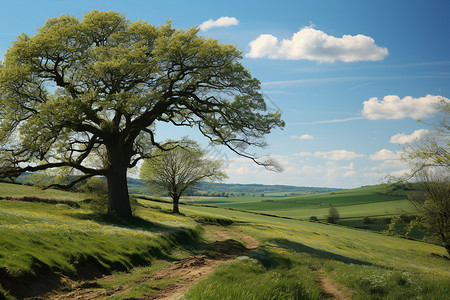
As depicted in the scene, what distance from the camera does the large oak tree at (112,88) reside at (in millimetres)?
27641

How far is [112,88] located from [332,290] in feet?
82.6

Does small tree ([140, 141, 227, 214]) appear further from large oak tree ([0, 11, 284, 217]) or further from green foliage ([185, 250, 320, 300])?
green foliage ([185, 250, 320, 300])

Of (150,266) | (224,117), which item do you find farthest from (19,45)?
(150,266)

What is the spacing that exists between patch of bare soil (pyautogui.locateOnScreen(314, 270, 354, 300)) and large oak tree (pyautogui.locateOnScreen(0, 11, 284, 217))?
1674 centimetres

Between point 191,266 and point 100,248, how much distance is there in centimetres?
526

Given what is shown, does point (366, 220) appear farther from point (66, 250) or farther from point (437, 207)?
point (66, 250)

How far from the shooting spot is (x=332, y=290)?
1336cm

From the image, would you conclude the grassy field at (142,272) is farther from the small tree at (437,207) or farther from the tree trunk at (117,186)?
the small tree at (437,207)

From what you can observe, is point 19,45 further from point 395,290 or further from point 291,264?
point 395,290

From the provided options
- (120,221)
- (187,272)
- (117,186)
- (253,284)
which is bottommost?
(187,272)

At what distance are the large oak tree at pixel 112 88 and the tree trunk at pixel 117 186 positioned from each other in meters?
0.09

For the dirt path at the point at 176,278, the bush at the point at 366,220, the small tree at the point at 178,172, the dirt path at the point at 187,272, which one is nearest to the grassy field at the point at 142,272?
the dirt path at the point at 176,278

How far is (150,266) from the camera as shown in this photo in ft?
61.3

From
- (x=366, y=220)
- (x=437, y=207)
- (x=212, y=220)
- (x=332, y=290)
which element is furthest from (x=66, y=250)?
(x=366, y=220)
